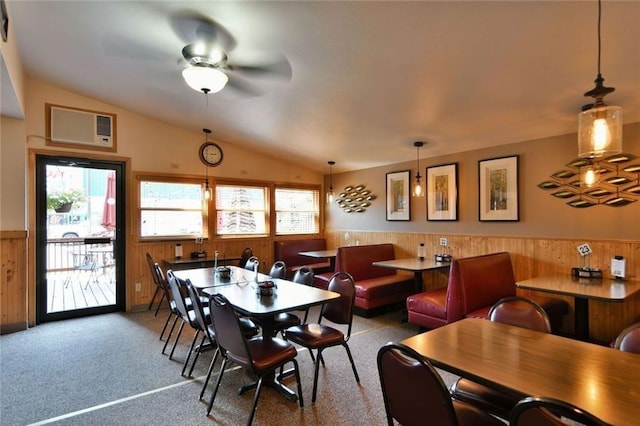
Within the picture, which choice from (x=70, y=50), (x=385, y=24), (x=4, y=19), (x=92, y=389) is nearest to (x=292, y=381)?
(x=92, y=389)

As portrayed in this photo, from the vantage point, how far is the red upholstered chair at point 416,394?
1.33 metres

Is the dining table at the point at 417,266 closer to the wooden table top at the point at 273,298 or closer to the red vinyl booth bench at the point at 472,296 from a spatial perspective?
the red vinyl booth bench at the point at 472,296

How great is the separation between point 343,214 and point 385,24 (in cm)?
469

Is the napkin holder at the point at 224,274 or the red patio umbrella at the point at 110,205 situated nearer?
the napkin holder at the point at 224,274

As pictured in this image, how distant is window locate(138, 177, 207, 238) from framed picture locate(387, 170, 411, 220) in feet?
10.8

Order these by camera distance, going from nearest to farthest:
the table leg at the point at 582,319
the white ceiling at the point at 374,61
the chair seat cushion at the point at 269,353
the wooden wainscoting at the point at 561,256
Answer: the chair seat cushion at the point at 269,353, the white ceiling at the point at 374,61, the table leg at the point at 582,319, the wooden wainscoting at the point at 561,256

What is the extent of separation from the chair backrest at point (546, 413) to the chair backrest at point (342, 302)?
1.86 m

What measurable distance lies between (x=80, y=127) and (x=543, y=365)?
587 cm

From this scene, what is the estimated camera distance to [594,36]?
235cm

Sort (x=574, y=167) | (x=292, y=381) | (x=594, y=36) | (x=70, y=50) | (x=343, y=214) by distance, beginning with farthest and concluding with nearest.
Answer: (x=343, y=214) → (x=574, y=167) → (x=70, y=50) → (x=292, y=381) → (x=594, y=36)

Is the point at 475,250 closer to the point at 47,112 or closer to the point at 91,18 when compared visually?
the point at 91,18

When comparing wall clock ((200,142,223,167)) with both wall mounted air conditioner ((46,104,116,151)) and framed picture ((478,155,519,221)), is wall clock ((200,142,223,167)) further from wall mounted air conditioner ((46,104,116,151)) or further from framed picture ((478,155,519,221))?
framed picture ((478,155,519,221))

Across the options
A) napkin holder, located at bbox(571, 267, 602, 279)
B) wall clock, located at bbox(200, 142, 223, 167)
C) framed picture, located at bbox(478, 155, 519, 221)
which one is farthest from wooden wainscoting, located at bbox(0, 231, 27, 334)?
napkin holder, located at bbox(571, 267, 602, 279)

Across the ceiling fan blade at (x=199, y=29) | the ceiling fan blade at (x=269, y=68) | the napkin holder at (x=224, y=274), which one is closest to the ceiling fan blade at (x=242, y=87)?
the ceiling fan blade at (x=269, y=68)
